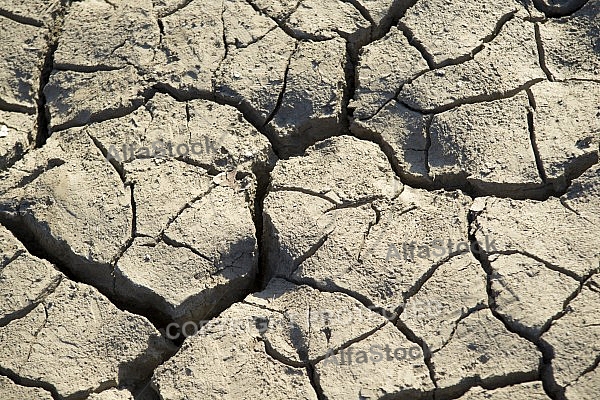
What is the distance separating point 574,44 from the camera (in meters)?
3.02

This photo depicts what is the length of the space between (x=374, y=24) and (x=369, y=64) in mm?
191

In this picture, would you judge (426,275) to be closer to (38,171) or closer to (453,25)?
(453,25)

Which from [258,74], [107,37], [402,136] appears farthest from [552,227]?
[107,37]

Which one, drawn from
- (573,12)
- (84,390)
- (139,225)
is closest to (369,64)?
(573,12)

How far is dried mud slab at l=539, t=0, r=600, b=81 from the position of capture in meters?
2.95

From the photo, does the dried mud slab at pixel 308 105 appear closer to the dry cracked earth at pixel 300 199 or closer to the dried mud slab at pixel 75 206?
the dry cracked earth at pixel 300 199

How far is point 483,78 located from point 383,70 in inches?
A: 14.4

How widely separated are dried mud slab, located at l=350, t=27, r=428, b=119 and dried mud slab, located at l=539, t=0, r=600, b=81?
0.47 metres

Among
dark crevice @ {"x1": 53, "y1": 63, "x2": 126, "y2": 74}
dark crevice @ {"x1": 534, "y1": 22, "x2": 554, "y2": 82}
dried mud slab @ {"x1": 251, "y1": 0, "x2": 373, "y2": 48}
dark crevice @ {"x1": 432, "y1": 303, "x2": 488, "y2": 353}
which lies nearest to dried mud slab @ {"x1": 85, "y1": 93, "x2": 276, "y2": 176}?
dark crevice @ {"x1": 53, "y1": 63, "x2": 126, "y2": 74}

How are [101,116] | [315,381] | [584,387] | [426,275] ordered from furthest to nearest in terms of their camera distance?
[101,116], [426,275], [315,381], [584,387]

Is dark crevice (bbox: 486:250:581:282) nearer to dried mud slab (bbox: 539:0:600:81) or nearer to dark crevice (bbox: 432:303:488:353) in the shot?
dark crevice (bbox: 432:303:488:353)

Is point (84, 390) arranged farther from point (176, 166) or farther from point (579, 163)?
point (579, 163)

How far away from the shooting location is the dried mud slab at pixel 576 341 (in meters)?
2.37

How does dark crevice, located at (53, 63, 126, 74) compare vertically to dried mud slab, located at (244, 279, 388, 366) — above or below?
above
